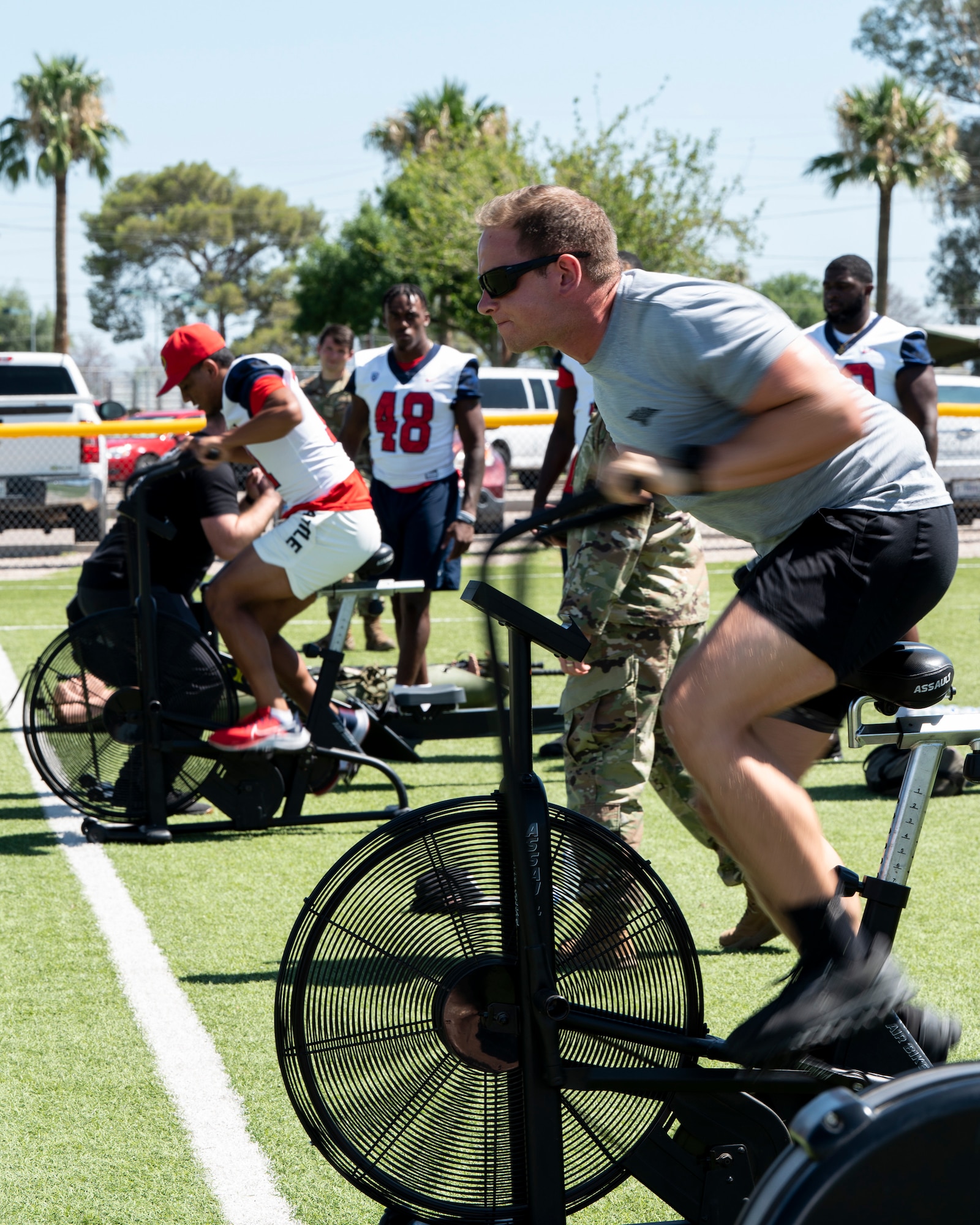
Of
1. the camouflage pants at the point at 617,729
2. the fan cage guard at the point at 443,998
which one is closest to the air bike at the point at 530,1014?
the fan cage guard at the point at 443,998

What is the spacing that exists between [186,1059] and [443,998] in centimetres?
116

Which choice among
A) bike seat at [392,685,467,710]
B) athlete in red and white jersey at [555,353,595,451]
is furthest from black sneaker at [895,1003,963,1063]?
athlete in red and white jersey at [555,353,595,451]

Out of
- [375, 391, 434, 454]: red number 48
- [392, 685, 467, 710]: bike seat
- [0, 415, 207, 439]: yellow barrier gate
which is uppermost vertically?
[375, 391, 434, 454]: red number 48

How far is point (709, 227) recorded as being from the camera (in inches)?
1339

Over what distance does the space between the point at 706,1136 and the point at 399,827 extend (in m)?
0.79

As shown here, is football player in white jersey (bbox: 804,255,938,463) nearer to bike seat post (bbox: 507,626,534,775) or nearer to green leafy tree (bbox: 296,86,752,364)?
bike seat post (bbox: 507,626,534,775)

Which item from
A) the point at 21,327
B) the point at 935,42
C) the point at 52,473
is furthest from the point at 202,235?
the point at 52,473

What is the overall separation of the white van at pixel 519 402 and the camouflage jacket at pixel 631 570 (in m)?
17.8

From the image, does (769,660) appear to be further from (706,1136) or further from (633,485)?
(706,1136)

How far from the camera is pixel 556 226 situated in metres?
2.58

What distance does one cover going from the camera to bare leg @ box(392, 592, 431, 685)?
7246 millimetres

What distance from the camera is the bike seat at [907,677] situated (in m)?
2.65

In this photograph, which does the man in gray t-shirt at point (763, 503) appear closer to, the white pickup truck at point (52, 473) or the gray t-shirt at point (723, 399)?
the gray t-shirt at point (723, 399)

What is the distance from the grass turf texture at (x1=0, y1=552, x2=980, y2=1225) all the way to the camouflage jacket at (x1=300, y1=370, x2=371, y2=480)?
304cm
